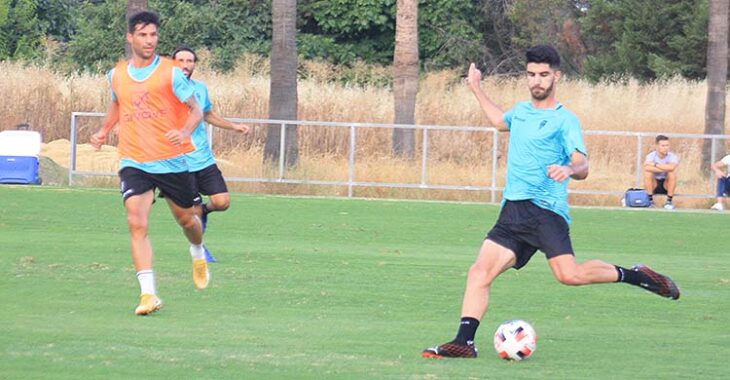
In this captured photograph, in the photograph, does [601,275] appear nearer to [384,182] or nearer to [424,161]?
[424,161]

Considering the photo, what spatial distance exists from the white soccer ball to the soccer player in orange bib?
9.68ft

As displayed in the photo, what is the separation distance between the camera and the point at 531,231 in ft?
30.3

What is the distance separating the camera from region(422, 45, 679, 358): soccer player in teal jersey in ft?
29.9

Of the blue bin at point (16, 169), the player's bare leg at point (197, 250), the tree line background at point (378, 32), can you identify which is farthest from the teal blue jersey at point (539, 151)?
the tree line background at point (378, 32)

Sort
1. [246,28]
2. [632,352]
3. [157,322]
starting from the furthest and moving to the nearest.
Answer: [246,28], [157,322], [632,352]

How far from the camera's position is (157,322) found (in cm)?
1029

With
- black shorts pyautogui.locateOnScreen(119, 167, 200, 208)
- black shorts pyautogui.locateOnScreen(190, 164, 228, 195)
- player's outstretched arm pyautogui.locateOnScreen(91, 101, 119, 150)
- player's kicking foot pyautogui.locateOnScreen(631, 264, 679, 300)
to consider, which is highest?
player's outstretched arm pyautogui.locateOnScreen(91, 101, 119, 150)

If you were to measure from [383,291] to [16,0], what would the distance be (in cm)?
4176

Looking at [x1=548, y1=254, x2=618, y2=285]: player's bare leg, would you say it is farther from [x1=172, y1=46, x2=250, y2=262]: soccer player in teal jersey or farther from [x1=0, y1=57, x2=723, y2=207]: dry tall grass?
[x1=0, y1=57, x2=723, y2=207]: dry tall grass

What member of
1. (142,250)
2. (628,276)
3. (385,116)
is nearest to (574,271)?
(628,276)

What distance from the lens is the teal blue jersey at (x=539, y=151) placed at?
9.19m

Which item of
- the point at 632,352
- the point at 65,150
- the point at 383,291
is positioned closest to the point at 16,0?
the point at 65,150

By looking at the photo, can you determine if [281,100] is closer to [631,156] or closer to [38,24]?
[631,156]

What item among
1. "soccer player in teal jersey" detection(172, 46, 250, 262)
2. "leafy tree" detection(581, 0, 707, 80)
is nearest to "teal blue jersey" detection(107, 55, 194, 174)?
"soccer player in teal jersey" detection(172, 46, 250, 262)
